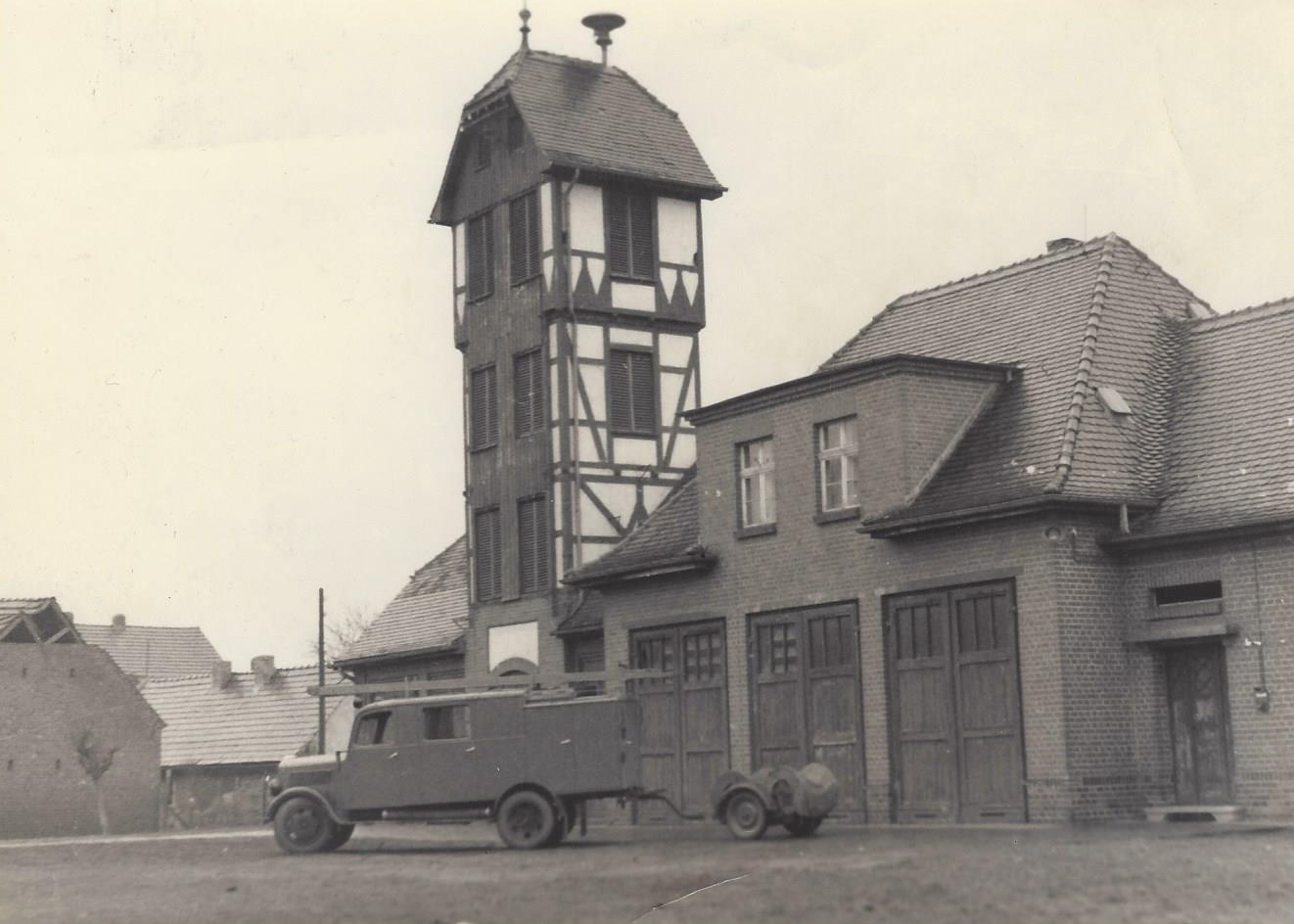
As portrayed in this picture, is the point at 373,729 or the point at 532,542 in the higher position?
the point at 532,542

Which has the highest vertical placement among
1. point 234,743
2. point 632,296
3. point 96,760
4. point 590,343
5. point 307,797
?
point 632,296

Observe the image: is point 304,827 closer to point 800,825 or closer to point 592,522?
point 800,825

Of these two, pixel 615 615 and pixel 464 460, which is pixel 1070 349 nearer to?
pixel 615 615

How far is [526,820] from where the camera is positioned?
23312 mm

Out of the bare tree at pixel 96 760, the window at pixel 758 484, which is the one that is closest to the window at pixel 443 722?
the window at pixel 758 484

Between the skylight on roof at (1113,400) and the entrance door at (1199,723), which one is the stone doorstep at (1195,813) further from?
the skylight on roof at (1113,400)

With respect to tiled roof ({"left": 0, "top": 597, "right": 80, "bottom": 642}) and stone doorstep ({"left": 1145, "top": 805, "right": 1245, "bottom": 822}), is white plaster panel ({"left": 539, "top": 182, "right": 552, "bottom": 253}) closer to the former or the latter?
stone doorstep ({"left": 1145, "top": 805, "right": 1245, "bottom": 822})

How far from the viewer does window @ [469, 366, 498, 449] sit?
3625cm

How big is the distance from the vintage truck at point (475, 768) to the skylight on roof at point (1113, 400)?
302 inches

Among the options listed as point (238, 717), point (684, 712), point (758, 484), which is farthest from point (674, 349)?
point (238, 717)

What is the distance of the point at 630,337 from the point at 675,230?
2.39 metres

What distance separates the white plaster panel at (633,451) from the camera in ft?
114

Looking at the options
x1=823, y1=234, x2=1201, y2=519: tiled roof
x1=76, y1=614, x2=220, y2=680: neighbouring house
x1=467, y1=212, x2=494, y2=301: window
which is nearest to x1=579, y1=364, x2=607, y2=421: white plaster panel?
x1=467, y1=212, x2=494, y2=301: window

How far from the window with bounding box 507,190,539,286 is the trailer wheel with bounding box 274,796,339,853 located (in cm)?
1335
